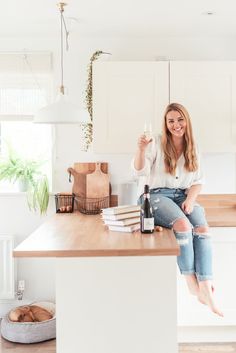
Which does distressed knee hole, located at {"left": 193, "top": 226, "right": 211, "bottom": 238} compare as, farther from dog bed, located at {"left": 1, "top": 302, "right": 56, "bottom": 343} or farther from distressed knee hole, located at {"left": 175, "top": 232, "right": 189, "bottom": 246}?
dog bed, located at {"left": 1, "top": 302, "right": 56, "bottom": 343}

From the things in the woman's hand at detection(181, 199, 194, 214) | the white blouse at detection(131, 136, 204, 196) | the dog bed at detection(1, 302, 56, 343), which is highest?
the white blouse at detection(131, 136, 204, 196)

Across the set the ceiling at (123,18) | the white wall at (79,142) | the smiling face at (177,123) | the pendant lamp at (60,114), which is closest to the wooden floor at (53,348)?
the white wall at (79,142)

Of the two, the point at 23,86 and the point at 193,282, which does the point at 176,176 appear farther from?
the point at 23,86

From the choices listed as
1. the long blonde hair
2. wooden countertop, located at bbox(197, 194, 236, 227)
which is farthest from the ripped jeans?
wooden countertop, located at bbox(197, 194, 236, 227)

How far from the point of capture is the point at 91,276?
2.28 m

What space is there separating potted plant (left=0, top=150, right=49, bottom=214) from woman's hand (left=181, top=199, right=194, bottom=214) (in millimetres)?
1344

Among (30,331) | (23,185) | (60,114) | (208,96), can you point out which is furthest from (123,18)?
(30,331)

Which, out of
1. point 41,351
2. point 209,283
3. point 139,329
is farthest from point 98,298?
point 41,351

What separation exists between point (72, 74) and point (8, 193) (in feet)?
3.73

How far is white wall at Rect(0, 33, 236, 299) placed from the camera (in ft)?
12.8

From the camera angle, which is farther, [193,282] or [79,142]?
[79,142]

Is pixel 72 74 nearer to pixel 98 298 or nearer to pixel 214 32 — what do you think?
pixel 214 32

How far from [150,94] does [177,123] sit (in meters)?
0.57

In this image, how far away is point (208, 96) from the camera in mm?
3496
